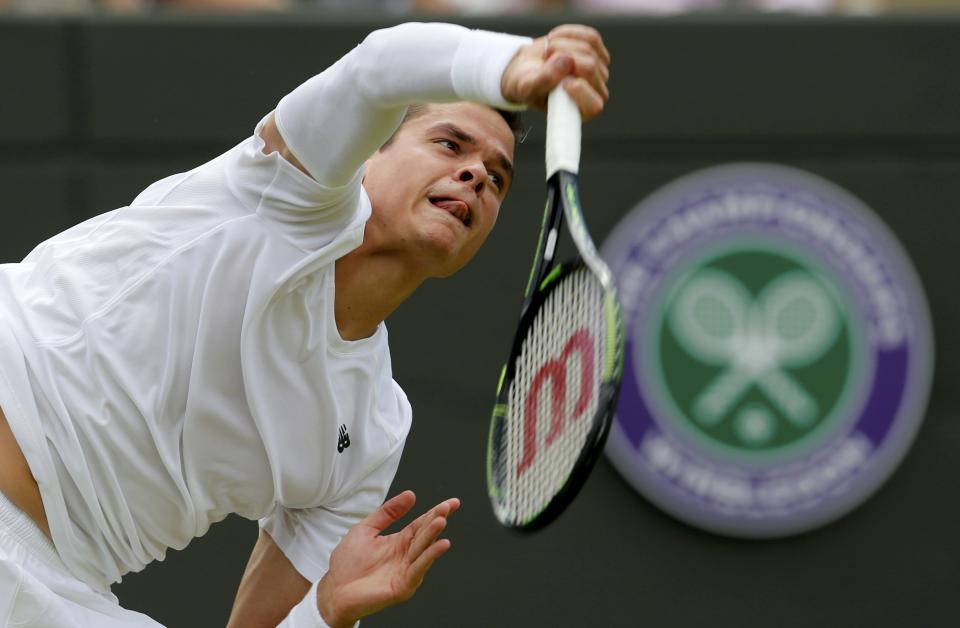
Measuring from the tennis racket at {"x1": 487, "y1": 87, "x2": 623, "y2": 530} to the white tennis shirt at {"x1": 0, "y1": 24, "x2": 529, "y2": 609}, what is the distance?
0.30 metres

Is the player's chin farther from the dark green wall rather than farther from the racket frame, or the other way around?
the dark green wall

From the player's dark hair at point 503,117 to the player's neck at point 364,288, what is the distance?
9.1 inches

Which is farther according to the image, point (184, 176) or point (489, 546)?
point (489, 546)

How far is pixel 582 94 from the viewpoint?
2.10 metres

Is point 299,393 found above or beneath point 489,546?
above

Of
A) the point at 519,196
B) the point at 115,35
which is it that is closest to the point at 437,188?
the point at 519,196

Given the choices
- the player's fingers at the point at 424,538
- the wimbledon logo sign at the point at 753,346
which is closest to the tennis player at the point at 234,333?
the player's fingers at the point at 424,538

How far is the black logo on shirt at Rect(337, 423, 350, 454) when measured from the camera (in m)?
2.76

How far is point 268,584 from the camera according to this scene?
9.87ft

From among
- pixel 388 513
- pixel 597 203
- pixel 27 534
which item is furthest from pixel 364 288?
pixel 597 203

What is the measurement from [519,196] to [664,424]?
2.49 ft

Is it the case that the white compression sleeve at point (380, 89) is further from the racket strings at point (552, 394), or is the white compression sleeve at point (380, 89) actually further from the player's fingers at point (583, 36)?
the racket strings at point (552, 394)

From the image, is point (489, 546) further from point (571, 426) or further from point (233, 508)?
point (571, 426)

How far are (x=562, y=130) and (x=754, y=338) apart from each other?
2.47 metres
